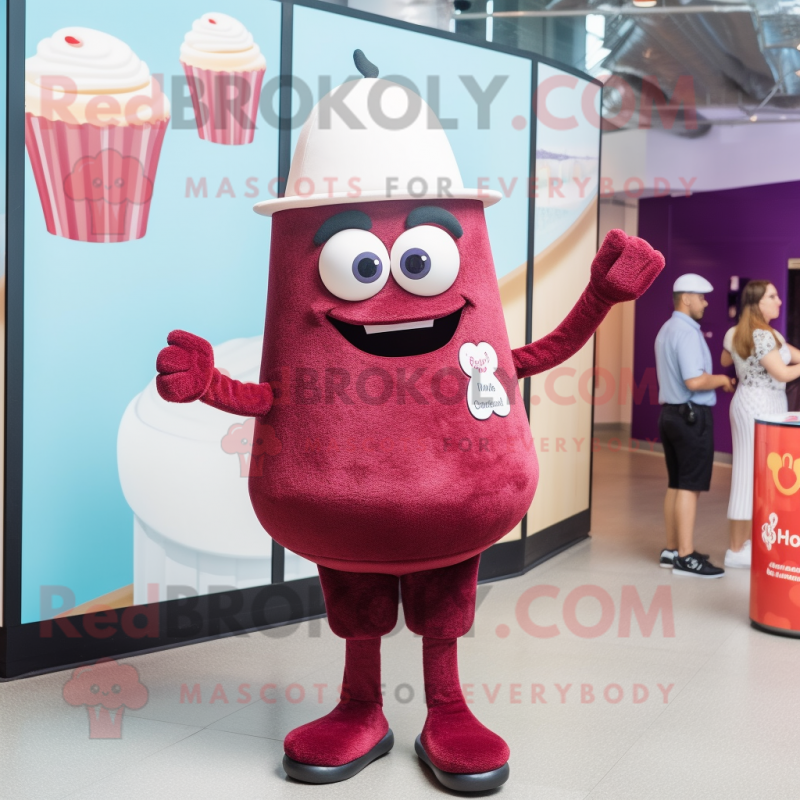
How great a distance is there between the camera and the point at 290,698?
3.07 meters

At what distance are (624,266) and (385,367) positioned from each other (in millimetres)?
650

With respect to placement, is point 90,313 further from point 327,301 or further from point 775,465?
point 775,465

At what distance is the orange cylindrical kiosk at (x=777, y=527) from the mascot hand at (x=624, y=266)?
5.01 feet

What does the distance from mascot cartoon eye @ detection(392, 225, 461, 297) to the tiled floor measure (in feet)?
4.26

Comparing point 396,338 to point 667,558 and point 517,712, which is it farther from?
point 667,558

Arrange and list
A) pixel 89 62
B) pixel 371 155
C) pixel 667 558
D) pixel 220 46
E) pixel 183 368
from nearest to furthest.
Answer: pixel 183 368 → pixel 371 155 → pixel 89 62 → pixel 220 46 → pixel 667 558

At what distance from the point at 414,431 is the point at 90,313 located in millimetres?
1625

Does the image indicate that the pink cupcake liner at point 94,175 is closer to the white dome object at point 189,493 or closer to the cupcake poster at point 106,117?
the cupcake poster at point 106,117

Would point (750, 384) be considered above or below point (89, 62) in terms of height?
below

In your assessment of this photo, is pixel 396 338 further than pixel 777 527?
No

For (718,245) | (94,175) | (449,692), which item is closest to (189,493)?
(94,175)

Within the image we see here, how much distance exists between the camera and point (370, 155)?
7.42 feet

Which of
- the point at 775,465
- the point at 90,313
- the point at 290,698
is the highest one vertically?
the point at 90,313

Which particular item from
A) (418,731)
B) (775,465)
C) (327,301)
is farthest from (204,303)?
(775,465)
